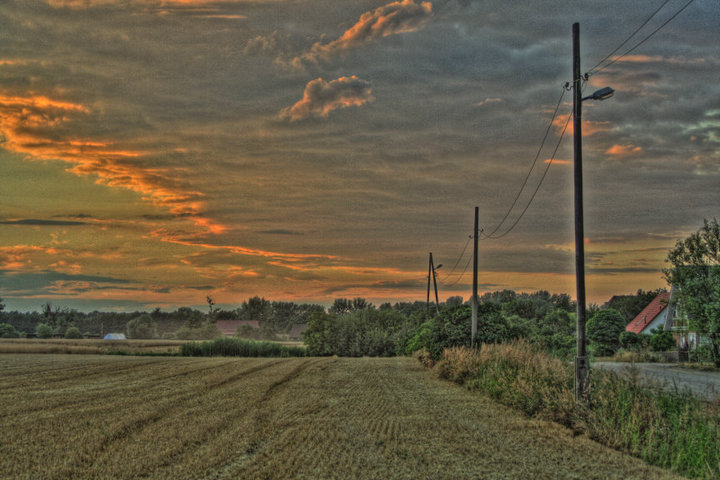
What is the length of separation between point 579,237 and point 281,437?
28.2 ft

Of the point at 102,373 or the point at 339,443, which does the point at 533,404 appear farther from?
the point at 102,373

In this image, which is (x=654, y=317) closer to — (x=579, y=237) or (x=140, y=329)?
(x=579, y=237)

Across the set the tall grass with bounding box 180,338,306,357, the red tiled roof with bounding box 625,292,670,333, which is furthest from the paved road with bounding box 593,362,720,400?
the red tiled roof with bounding box 625,292,670,333

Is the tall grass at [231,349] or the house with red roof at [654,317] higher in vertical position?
the house with red roof at [654,317]

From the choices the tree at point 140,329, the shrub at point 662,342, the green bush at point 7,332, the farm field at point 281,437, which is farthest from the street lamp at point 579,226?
the tree at point 140,329

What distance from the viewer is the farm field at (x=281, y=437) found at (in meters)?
9.84

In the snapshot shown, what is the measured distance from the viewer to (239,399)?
18.4 m

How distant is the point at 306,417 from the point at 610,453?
6939 millimetres

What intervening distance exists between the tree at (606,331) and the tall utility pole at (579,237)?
4369cm

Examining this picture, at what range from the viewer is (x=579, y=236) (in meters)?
15.4

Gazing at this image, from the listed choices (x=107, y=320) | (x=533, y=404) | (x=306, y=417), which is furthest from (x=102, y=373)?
(x=107, y=320)

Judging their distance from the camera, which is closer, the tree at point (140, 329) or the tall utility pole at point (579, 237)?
the tall utility pole at point (579, 237)

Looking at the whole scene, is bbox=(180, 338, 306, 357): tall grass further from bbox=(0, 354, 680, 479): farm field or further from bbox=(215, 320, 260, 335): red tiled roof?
bbox=(215, 320, 260, 335): red tiled roof

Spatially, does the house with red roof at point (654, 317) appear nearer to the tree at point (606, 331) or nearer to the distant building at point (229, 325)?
the tree at point (606, 331)
